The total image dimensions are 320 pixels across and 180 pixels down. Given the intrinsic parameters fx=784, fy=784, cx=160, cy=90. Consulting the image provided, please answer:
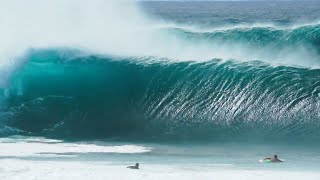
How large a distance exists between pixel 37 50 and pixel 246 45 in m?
7.31

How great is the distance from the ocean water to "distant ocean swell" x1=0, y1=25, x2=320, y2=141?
35mm

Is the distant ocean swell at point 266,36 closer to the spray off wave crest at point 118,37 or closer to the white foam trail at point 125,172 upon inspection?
the spray off wave crest at point 118,37

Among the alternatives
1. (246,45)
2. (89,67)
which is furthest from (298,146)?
(89,67)

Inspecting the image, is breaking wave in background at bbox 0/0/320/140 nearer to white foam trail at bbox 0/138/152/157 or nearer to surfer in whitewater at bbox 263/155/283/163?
white foam trail at bbox 0/138/152/157

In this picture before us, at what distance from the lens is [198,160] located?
60.9 feet

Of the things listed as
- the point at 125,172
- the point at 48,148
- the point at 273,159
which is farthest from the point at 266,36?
the point at 125,172

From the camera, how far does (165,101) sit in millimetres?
23250

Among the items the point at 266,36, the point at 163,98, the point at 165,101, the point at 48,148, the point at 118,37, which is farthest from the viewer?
the point at 118,37

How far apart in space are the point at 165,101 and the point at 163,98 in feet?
0.58

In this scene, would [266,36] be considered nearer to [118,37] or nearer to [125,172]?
[118,37]

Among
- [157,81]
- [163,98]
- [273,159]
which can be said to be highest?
[157,81]

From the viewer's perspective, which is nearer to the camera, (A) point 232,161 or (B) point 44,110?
(A) point 232,161

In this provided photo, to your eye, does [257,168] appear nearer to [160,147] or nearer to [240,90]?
[160,147]

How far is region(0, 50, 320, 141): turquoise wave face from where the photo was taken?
2166cm
